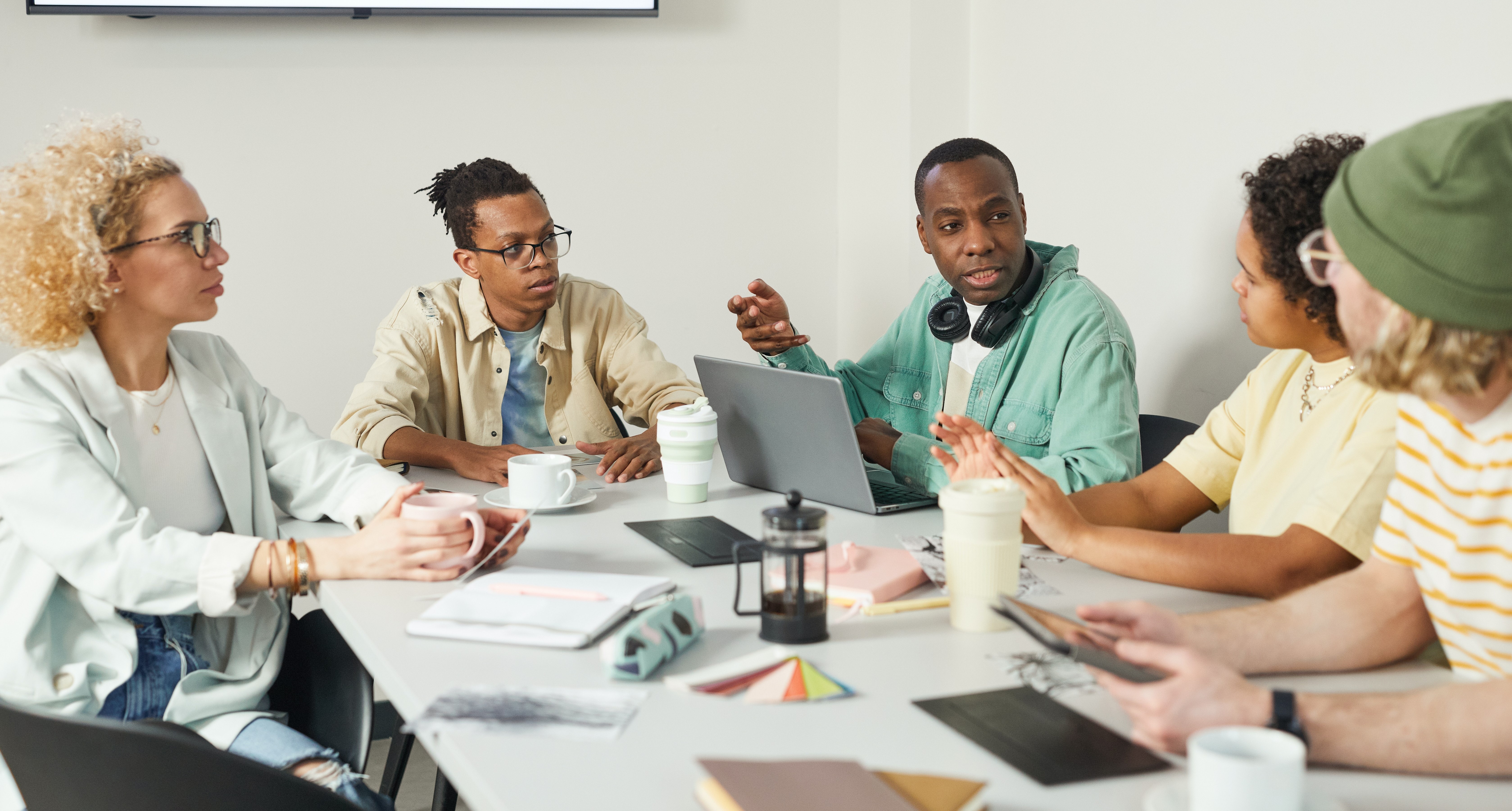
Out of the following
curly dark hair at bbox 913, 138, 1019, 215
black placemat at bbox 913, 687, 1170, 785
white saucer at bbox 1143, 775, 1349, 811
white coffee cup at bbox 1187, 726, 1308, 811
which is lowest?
black placemat at bbox 913, 687, 1170, 785

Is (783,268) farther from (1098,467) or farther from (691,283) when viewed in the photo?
(1098,467)

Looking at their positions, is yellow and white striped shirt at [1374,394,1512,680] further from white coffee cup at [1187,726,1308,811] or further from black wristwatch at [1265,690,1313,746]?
white coffee cup at [1187,726,1308,811]

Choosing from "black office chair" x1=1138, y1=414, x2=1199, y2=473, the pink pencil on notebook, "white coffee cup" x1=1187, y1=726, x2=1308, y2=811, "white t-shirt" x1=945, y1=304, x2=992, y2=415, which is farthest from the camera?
"white t-shirt" x1=945, y1=304, x2=992, y2=415

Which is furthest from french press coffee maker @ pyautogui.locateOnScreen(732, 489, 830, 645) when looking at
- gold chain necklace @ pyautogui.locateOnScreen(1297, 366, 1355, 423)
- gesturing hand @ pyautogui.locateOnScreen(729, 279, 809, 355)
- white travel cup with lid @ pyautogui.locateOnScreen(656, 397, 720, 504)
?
gesturing hand @ pyautogui.locateOnScreen(729, 279, 809, 355)

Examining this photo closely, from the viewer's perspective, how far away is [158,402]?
5.37 feet

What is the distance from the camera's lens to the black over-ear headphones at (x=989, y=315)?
2.26m

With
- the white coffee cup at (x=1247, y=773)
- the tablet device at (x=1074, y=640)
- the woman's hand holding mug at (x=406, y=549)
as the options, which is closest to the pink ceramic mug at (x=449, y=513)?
the woman's hand holding mug at (x=406, y=549)

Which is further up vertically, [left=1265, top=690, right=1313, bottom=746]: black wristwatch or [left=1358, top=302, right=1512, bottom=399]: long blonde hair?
[left=1358, top=302, right=1512, bottom=399]: long blonde hair

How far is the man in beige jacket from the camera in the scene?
98.6 inches

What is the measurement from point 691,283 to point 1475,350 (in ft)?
9.26

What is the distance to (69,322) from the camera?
60.9 inches

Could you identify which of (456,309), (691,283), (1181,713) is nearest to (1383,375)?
(1181,713)

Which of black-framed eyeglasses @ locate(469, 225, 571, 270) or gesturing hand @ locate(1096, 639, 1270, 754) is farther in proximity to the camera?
black-framed eyeglasses @ locate(469, 225, 571, 270)

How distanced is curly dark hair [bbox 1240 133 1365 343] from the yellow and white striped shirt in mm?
342
